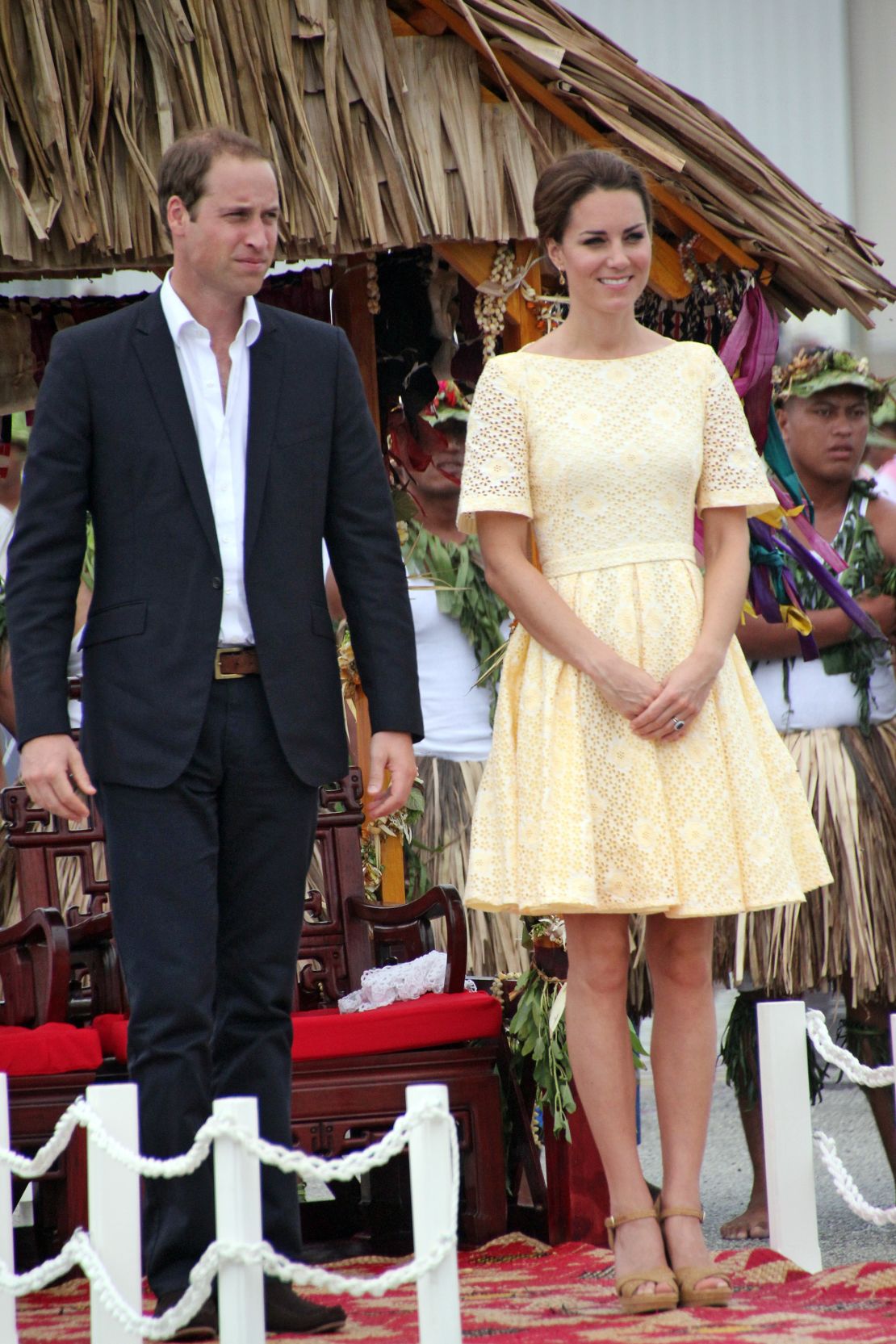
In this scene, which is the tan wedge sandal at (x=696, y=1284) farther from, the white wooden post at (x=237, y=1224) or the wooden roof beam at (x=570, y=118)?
the wooden roof beam at (x=570, y=118)

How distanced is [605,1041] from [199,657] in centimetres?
89

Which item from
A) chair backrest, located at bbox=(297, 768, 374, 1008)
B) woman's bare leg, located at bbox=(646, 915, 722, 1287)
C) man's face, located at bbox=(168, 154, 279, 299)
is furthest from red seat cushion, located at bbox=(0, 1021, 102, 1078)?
man's face, located at bbox=(168, 154, 279, 299)

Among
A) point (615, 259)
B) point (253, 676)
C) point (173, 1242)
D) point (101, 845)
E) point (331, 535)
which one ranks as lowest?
point (173, 1242)

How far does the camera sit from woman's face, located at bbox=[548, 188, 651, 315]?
3146 mm

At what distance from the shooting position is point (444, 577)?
17.0ft

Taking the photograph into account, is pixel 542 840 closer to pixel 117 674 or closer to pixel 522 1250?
pixel 117 674

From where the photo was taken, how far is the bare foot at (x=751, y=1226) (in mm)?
4512

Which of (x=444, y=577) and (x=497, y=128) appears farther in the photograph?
(x=444, y=577)

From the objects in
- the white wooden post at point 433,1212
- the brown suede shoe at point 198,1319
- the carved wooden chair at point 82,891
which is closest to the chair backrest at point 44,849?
the carved wooden chair at point 82,891

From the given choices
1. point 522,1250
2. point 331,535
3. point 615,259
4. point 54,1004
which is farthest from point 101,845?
point 615,259

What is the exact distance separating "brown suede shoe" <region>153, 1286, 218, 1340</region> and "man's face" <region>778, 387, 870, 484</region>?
311cm

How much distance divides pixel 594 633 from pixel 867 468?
2.48 metres

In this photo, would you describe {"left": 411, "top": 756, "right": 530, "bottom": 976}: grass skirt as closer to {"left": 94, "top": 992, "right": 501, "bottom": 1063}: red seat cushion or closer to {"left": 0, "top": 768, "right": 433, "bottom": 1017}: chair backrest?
{"left": 0, "top": 768, "right": 433, "bottom": 1017}: chair backrest

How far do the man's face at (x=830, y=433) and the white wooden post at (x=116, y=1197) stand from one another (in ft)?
10.4
